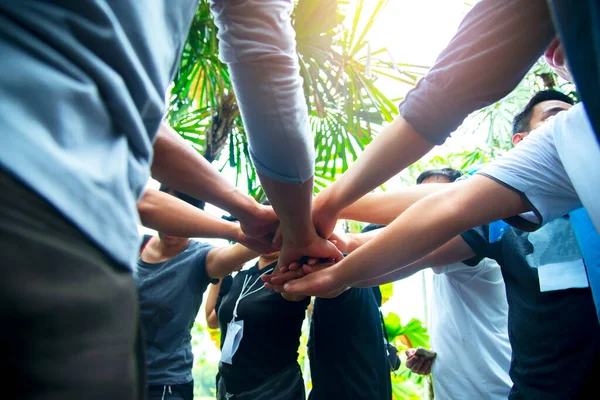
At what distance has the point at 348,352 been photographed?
1.30 metres

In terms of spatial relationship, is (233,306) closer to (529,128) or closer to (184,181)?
(184,181)

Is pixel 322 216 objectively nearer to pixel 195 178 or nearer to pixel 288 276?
pixel 288 276

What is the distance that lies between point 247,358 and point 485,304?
2.91 ft

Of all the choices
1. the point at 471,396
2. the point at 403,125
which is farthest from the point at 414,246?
the point at 471,396

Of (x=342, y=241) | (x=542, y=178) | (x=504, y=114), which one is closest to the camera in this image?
(x=542, y=178)

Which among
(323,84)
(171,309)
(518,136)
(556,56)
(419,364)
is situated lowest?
(419,364)

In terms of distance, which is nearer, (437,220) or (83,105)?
(83,105)

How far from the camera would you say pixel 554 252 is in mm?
978

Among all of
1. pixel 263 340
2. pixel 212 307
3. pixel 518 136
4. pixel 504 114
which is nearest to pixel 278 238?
pixel 263 340

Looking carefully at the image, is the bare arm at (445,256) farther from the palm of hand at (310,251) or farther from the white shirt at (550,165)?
the white shirt at (550,165)

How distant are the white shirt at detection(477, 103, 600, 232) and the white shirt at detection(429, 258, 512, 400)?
2.54 feet

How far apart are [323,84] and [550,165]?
1.49 meters

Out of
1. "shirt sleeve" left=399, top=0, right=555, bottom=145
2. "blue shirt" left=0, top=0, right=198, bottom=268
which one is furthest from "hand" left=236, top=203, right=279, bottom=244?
"blue shirt" left=0, top=0, right=198, bottom=268

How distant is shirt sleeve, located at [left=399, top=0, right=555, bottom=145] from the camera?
66cm
